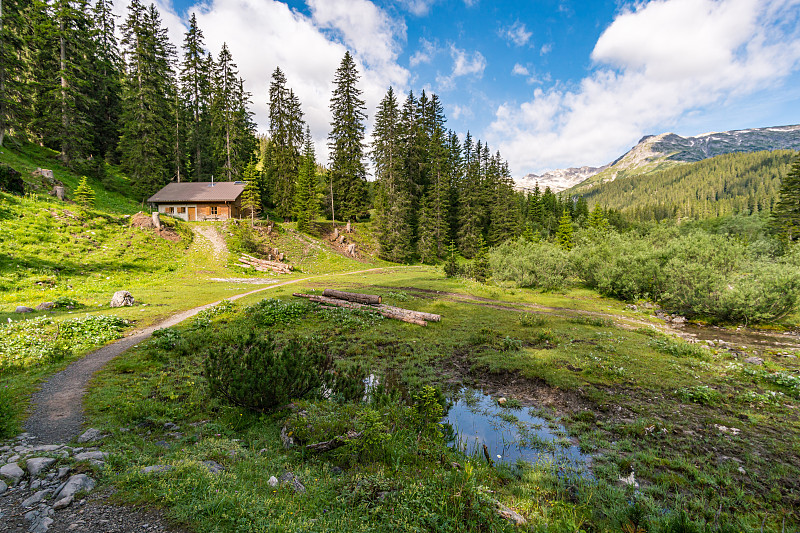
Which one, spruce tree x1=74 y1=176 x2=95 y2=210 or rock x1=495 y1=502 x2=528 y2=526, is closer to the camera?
rock x1=495 y1=502 x2=528 y2=526

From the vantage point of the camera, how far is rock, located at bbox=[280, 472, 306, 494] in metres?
4.43

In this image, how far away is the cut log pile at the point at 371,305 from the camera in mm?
16695

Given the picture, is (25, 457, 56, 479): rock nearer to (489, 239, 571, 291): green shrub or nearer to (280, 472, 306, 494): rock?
(280, 472, 306, 494): rock

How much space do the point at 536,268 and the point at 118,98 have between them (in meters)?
71.4

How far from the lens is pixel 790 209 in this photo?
53.0 metres

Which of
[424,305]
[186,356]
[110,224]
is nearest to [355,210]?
[110,224]

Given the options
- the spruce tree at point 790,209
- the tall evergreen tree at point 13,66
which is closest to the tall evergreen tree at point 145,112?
the tall evergreen tree at point 13,66

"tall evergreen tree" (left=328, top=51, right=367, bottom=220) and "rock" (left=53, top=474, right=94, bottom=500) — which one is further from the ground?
"tall evergreen tree" (left=328, top=51, right=367, bottom=220)

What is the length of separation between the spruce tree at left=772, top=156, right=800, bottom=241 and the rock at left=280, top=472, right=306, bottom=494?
80692 mm

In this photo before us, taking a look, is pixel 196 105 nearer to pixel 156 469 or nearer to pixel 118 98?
pixel 118 98

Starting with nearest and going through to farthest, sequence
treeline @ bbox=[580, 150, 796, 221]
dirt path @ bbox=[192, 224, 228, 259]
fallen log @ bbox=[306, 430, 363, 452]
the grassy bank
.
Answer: the grassy bank → fallen log @ bbox=[306, 430, 363, 452] → dirt path @ bbox=[192, 224, 228, 259] → treeline @ bbox=[580, 150, 796, 221]

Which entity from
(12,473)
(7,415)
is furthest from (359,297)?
(12,473)

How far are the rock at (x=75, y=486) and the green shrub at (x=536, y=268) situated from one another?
30971mm

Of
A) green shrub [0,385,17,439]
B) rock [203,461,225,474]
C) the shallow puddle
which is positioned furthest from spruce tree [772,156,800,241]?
green shrub [0,385,17,439]
